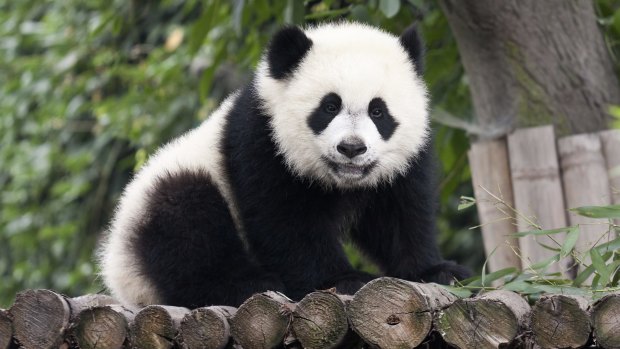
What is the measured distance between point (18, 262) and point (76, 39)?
2.36 metres

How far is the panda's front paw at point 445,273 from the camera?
4020 millimetres

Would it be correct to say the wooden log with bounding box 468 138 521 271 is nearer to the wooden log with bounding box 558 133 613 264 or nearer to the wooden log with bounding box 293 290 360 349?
the wooden log with bounding box 558 133 613 264

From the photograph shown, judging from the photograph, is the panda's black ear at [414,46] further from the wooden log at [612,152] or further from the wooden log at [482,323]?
the wooden log at [482,323]

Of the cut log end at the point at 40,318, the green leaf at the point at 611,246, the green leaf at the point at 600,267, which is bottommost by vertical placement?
the cut log end at the point at 40,318

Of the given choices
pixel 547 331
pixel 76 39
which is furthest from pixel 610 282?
pixel 76 39


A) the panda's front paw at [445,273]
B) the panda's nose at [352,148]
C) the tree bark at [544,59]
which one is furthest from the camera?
the tree bark at [544,59]

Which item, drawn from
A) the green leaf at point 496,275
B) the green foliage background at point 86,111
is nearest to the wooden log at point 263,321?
the green leaf at point 496,275

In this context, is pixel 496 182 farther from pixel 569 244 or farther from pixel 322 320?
pixel 322 320

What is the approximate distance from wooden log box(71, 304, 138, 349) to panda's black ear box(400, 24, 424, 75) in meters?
1.69

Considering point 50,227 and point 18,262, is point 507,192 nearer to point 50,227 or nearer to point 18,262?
→ point 50,227

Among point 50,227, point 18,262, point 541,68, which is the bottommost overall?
point 18,262

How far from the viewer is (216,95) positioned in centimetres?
760

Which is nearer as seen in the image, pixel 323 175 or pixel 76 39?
pixel 323 175

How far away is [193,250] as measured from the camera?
3828 mm
